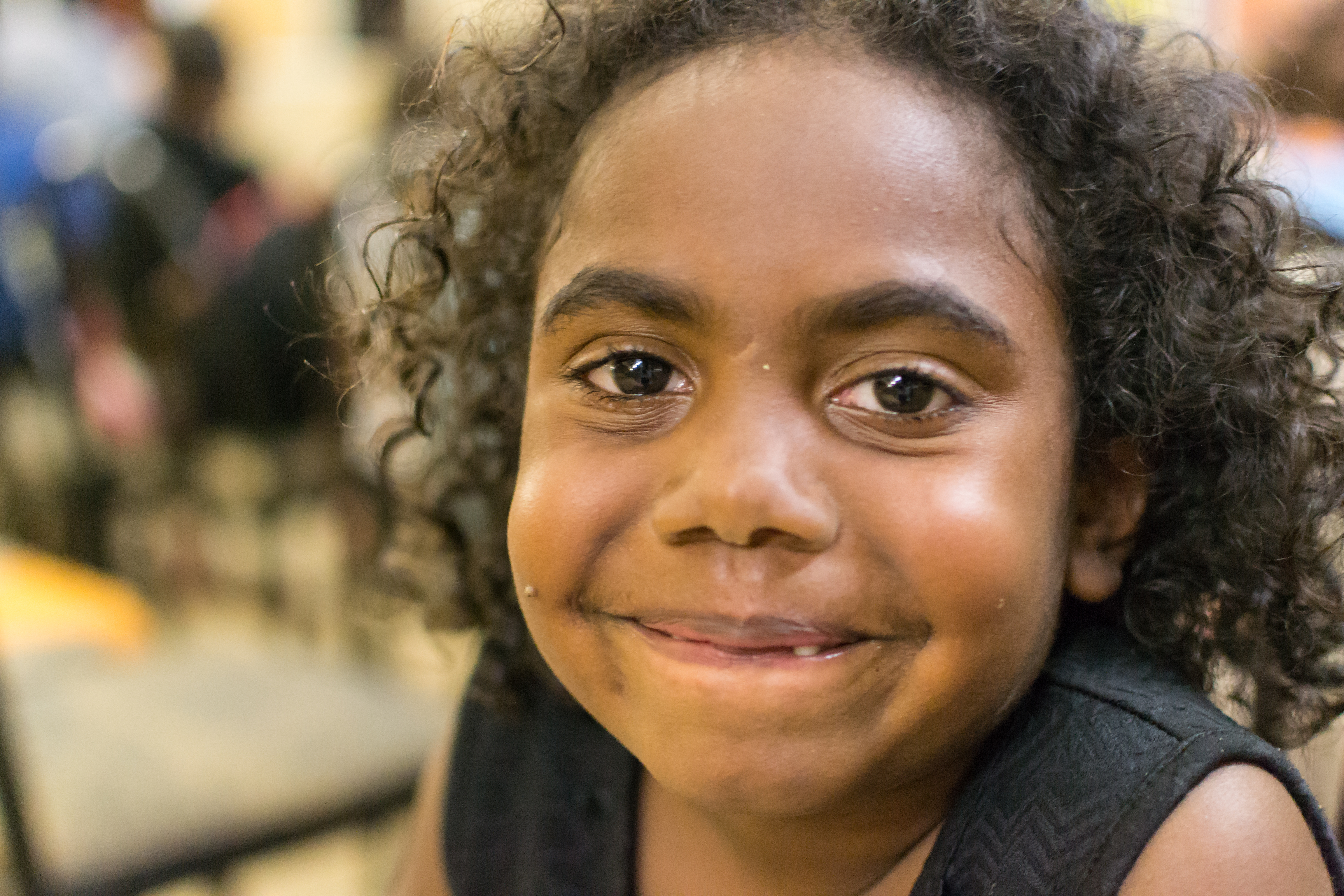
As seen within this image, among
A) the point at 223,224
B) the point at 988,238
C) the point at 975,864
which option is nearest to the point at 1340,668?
the point at 975,864

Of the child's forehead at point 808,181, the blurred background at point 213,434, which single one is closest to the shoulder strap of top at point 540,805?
the blurred background at point 213,434

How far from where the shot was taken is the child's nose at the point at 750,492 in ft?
1.99

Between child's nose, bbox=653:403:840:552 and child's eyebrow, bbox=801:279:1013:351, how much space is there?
62 mm

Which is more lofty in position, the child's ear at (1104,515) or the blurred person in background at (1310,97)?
the blurred person in background at (1310,97)

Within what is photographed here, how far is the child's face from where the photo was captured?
0.63 m

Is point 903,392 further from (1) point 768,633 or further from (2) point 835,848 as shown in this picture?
(2) point 835,848

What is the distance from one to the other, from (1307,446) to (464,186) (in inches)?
26.9

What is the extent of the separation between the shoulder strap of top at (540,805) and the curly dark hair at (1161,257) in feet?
1.36

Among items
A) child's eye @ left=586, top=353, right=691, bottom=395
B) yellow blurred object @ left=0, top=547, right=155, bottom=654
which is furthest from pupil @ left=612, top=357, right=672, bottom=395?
yellow blurred object @ left=0, top=547, right=155, bottom=654

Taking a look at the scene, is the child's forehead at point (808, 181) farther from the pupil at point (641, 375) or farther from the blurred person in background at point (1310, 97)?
the blurred person in background at point (1310, 97)

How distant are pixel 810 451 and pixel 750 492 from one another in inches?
2.1

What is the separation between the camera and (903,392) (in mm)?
673

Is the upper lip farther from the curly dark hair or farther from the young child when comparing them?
the curly dark hair

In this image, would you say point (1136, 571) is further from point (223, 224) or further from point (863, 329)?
point (223, 224)
